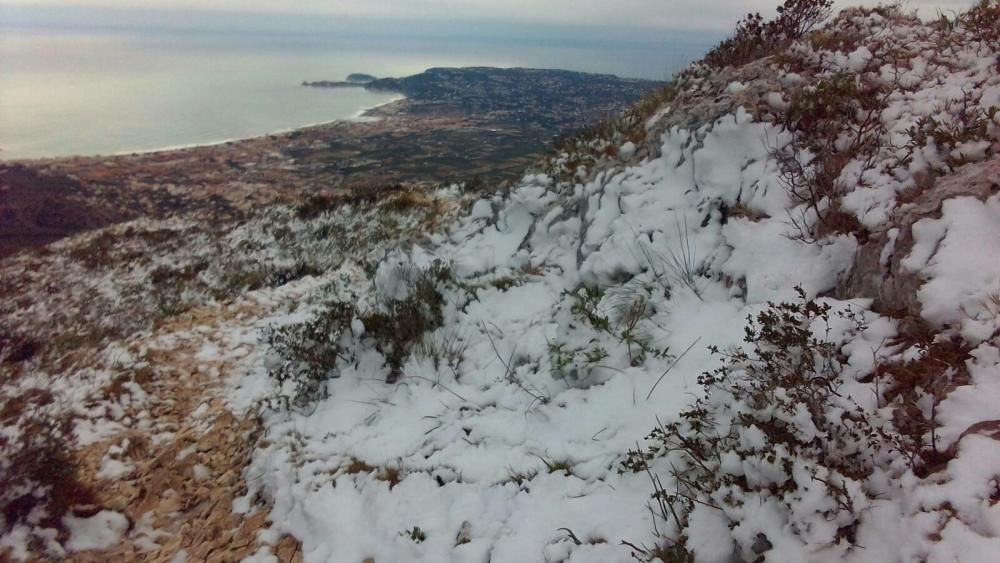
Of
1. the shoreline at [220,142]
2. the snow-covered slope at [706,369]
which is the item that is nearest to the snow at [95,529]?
the snow-covered slope at [706,369]

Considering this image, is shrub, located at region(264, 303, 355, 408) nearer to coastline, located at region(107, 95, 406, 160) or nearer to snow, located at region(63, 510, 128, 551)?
snow, located at region(63, 510, 128, 551)

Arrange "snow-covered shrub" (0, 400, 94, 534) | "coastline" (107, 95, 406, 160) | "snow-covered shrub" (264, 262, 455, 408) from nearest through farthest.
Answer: "snow-covered shrub" (0, 400, 94, 534) < "snow-covered shrub" (264, 262, 455, 408) < "coastline" (107, 95, 406, 160)

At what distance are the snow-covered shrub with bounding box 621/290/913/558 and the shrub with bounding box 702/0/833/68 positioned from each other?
6.12 metres

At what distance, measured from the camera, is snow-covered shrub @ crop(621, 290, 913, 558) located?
8.36 ft

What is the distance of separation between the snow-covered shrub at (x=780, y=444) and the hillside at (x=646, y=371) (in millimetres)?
17

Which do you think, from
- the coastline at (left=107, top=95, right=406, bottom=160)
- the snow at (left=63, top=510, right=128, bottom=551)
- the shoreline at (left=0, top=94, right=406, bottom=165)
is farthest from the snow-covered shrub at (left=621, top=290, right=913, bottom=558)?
the coastline at (left=107, top=95, right=406, bottom=160)

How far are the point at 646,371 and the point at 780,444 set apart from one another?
1679 millimetres

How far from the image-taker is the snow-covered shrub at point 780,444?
255 centimetres

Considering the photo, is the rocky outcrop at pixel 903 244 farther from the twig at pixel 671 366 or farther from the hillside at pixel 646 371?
the twig at pixel 671 366

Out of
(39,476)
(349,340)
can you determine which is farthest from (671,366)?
(39,476)

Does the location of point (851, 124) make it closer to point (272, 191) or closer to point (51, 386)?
point (51, 386)

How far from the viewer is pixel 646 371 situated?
446 cm

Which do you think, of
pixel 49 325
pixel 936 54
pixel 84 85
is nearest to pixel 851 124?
pixel 936 54

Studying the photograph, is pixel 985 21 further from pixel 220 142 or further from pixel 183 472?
pixel 220 142
